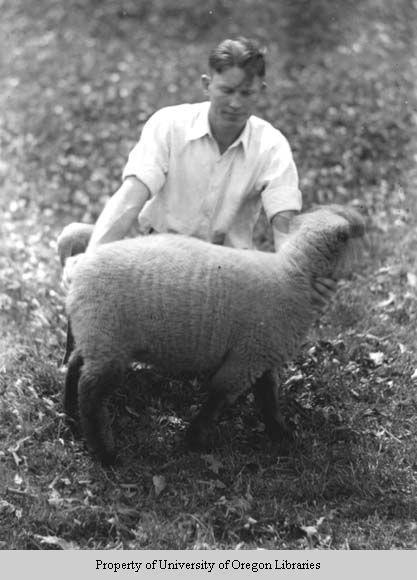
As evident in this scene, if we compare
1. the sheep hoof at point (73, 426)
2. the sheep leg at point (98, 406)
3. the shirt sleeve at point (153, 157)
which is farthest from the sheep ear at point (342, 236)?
the sheep hoof at point (73, 426)

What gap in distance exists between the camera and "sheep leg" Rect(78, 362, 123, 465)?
12.0 ft

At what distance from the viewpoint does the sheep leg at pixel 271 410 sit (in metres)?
4.15

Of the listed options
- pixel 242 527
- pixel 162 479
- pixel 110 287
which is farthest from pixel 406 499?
pixel 110 287

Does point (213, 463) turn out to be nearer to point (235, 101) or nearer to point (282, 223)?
point (282, 223)

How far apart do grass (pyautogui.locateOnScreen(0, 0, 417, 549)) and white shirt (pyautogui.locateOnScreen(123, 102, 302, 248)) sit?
2.99ft

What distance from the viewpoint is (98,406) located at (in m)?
3.76

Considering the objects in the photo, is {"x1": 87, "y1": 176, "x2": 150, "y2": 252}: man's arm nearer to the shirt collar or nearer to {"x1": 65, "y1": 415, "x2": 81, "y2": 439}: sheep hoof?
the shirt collar

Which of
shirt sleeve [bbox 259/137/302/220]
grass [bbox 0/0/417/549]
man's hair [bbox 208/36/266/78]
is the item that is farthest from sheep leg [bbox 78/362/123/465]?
man's hair [bbox 208/36/266/78]

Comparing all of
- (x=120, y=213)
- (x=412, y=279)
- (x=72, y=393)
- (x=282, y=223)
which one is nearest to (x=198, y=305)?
(x=120, y=213)

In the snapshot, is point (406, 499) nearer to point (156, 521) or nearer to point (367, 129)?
point (156, 521)

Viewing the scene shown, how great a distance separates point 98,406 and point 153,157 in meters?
1.31

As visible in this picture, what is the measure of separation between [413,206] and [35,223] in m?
3.29

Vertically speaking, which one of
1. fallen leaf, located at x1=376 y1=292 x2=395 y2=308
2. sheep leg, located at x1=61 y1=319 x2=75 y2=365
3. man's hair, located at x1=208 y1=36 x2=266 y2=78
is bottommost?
fallen leaf, located at x1=376 y1=292 x2=395 y2=308

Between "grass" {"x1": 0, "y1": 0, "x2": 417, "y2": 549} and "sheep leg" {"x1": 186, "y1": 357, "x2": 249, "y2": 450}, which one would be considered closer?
→ "grass" {"x1": 0, "y1": 0, "x2": 417, "y2": 549}
